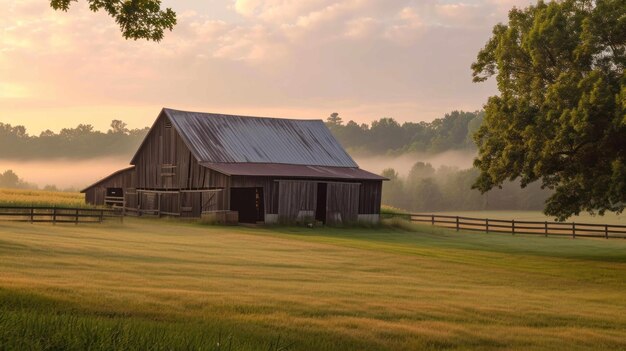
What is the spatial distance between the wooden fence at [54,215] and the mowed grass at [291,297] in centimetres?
728

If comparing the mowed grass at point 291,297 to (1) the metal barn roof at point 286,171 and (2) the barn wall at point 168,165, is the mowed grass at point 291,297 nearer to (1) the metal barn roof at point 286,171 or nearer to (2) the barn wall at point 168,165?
(1) the metal barn roof at point 286,171

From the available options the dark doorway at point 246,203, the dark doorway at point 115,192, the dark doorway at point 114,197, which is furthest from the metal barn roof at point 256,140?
the dark doorway at point 115,192

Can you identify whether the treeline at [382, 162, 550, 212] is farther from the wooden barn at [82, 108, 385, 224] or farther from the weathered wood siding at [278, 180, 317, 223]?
the weathered wood siding at [278, 180, 317, 223]

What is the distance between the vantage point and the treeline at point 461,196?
14732 centimetres

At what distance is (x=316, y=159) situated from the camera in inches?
2630

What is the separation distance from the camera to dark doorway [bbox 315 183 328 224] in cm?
6106

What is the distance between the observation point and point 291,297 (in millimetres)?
18500

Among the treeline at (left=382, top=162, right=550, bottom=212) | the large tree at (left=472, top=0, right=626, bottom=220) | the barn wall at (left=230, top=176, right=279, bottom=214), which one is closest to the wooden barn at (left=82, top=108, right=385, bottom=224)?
the barn wall at (left=230, top=176, right=279, bottom=214)

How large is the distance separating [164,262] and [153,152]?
41057mm

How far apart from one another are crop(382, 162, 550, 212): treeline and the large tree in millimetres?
108672

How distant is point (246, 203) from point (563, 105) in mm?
32979

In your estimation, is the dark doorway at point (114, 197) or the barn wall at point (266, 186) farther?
the dark doorway at point (114, 197)

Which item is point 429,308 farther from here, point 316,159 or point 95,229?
point 316,159

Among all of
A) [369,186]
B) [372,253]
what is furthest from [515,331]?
[369,186]
